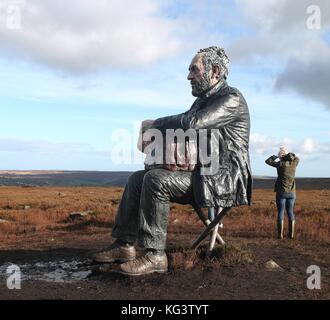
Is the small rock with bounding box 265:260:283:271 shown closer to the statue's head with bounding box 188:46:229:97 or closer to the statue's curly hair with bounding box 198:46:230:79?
the statue's head with bounding box 188:46:229:97

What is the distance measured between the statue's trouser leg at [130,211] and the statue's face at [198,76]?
4.00ft

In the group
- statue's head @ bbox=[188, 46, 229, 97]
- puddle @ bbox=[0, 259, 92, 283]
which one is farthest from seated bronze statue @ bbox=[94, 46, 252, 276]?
puddle @ bbox=[0, 259, 92, 283]

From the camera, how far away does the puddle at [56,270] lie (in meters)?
6.46

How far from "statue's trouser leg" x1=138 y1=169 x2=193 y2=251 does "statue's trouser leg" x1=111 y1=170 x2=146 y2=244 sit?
1.27ft

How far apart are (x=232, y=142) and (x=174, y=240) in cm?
371

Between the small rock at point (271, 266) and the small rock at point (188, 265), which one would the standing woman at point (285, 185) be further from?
the small rock at point (188, 265)

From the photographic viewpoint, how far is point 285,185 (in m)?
12.7

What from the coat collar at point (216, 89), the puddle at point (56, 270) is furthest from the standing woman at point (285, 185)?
the coat collar at point (216, 89)

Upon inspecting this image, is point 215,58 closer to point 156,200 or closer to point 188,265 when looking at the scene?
point 156,200

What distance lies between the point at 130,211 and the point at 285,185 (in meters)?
7.03

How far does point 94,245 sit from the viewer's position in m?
9.06

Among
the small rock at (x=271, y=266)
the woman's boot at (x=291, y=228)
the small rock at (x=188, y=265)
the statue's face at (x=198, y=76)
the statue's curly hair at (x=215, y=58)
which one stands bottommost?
the woman's boot at (x=291, y=228)
